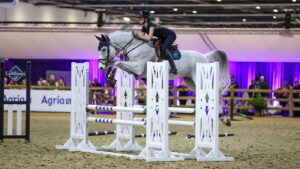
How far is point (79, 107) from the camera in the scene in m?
10.0

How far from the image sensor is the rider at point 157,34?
965cm

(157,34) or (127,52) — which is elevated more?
(157,34)

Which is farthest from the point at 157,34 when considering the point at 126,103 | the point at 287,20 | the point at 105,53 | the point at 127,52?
the point at 287,20

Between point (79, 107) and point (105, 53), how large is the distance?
98 cm

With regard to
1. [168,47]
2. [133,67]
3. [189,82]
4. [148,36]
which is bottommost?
[189,82]

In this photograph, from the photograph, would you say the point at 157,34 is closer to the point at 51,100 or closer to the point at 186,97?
the point at 186,97

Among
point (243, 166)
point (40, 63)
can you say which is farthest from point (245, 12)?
point (243, 166)

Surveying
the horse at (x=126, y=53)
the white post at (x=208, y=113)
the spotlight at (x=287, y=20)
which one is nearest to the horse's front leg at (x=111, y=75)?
the horse at (x=126, y=53)

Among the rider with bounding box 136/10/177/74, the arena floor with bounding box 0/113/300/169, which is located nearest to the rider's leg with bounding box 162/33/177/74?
the rider with bounding box 136/10/177/74

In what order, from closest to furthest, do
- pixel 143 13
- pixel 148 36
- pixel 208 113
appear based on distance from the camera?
pixel 208 113
pixel 143 13
pixel 148 36

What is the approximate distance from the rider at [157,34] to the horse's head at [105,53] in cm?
48

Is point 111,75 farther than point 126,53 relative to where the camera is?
No

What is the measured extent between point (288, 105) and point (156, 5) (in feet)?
24.4

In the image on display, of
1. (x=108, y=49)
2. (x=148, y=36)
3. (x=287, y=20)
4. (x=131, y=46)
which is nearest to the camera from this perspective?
(x=148, y=36)
